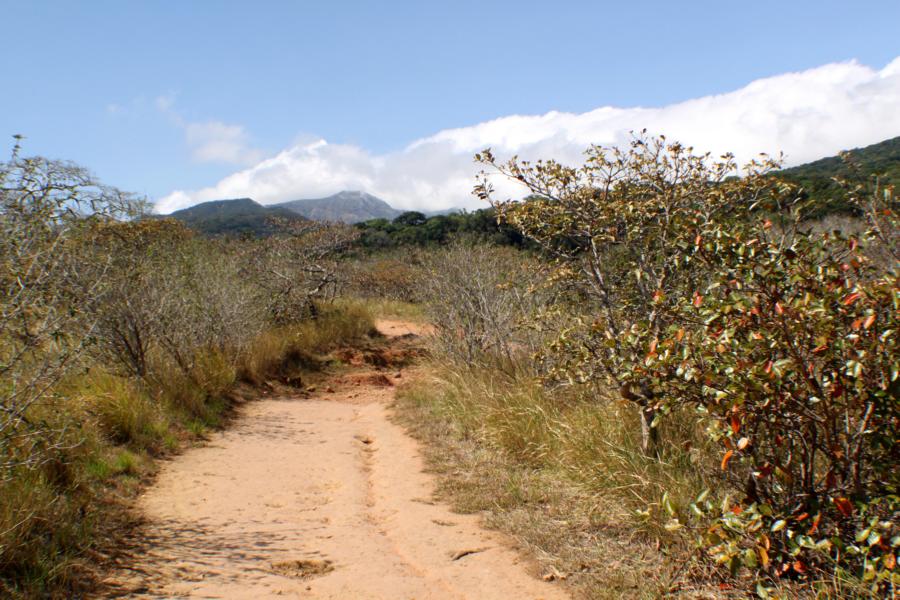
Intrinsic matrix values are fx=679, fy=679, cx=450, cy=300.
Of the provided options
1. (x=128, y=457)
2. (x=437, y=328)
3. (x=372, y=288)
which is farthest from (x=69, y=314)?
(x=372, y=288)

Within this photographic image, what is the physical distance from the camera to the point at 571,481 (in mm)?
5195

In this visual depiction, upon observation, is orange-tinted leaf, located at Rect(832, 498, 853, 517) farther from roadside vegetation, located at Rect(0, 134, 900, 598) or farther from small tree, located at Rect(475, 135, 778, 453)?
small tree, located at Rect(475, 135, 778, 453)

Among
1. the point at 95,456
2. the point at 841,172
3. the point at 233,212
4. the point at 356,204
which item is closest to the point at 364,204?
the point at 356,204

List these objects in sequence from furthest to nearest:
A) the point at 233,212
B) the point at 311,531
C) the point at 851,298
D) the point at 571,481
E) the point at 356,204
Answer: the point at 356,204 → the point at 233,212 → the point at 571,481 → the point at 311,531 → the point at 851,298

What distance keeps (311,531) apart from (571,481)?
6.45 ft

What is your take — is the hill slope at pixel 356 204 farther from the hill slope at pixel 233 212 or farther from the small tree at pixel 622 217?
the small tree at pixel 622 217

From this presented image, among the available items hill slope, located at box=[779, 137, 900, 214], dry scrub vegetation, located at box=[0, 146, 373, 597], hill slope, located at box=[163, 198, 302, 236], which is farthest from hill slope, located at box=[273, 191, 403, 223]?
dry scrub vegetation, located at box=[0, 146, 373, 597]

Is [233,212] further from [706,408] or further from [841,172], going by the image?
[706,408]

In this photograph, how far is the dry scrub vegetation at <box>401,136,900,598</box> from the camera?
3.04 m

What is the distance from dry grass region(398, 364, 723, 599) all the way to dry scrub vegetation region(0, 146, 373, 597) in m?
2.68

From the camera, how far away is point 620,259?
20.7 feet

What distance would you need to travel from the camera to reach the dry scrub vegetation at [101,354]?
13.2ft

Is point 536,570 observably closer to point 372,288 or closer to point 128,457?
point 128,457

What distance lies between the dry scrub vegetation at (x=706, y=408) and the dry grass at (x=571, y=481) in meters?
0.02
